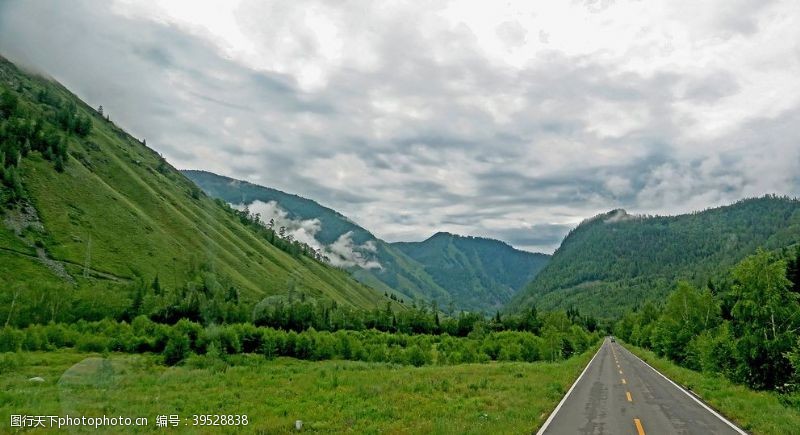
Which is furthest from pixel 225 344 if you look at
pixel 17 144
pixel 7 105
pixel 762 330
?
pixel 7 105

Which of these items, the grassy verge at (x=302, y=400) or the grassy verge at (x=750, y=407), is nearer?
the grassy verge at (x=750, y=407)

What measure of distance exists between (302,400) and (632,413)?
17.9m

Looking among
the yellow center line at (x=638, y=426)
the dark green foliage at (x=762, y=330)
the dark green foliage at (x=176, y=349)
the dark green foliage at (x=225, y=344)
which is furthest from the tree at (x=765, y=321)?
the dark green foliage at (x=176, y=349)

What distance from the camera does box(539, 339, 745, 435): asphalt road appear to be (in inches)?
704

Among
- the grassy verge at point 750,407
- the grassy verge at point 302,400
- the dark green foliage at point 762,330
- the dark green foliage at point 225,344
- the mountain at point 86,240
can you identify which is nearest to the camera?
the grassy verge at point 750,407

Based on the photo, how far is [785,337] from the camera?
2703 centimetres

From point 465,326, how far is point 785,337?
4643 inches

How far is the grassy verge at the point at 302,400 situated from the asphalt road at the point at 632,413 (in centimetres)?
108

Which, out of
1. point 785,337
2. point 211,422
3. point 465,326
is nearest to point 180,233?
point 465,326

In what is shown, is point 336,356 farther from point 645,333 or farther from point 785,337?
point 645,333

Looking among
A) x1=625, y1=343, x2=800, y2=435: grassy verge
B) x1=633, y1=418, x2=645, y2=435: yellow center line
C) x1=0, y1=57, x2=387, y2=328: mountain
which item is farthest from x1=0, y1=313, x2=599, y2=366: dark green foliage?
x1=633, y1=418, x2=645, y2=435: yellow center line

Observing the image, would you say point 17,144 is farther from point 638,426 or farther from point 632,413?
point 638,426

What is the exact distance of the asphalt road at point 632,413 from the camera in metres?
17.9

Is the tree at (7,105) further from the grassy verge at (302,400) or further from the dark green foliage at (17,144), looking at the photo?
the grassy verge at (302,400)
